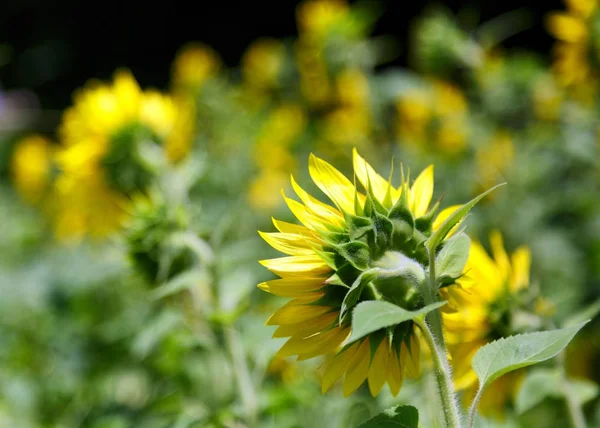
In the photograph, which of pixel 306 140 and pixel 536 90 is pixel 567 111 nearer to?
pixel 536 90

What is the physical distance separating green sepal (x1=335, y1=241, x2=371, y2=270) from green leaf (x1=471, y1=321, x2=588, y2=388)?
0.13m

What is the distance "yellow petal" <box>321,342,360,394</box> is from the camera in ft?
2.33

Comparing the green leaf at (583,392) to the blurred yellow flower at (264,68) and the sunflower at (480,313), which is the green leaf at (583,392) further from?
the blurred yellow flower at (264,68)

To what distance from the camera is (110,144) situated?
5.40ft

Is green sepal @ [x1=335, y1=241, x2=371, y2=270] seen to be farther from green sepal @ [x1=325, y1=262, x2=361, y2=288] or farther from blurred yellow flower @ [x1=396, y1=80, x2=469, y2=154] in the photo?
blurred yellow flower @ [x1=396, y1=80, x2=469, y2=154]

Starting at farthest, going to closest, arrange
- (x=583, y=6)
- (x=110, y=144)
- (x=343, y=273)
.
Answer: (x=583, y=6) < (x=110, y=144) < (x=343, y=273)

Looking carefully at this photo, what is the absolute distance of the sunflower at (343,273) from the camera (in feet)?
2.19

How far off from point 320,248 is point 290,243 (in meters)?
0.04

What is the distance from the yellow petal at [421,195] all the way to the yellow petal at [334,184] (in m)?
0.06

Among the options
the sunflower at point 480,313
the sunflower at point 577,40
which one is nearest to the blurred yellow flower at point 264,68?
the sunflower at point 577,40

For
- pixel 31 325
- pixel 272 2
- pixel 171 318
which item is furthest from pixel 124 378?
pixel 272 2

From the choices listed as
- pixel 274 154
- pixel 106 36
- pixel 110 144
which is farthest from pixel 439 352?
pixel 106 36

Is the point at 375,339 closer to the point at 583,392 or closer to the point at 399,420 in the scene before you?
the point at 399,420

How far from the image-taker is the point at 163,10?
20.9ft
